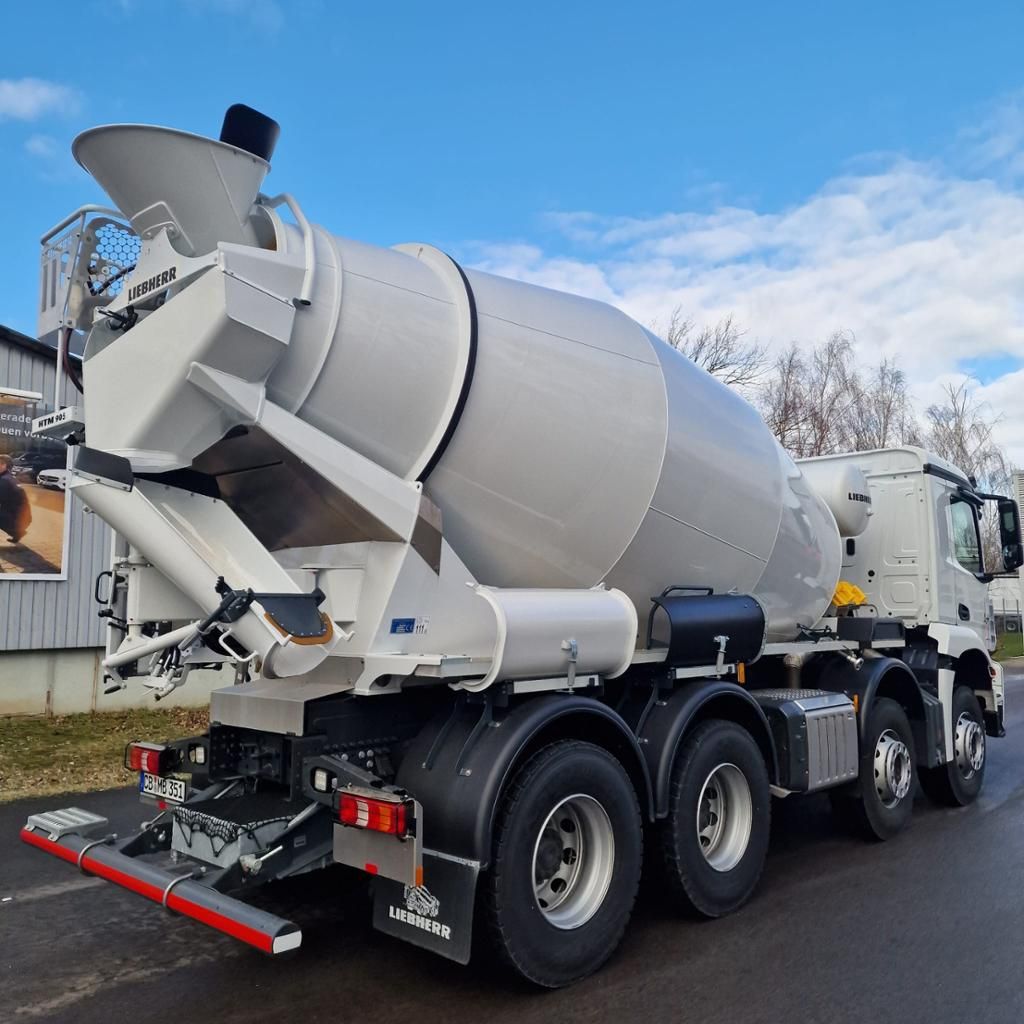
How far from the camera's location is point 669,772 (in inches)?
192

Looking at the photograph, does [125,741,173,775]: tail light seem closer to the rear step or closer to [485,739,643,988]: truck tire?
the rear step

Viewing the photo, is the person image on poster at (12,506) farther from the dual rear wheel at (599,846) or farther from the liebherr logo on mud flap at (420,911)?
the dual rear wheel at (599,846)

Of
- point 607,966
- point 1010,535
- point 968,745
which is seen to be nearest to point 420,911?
point 607,966

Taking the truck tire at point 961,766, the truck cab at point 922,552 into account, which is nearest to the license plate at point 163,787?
the truck cab at point 922,552

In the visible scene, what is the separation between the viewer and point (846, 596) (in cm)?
776

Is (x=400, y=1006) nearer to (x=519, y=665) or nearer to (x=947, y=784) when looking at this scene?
(x=519, y=665)

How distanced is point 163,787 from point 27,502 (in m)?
8.14

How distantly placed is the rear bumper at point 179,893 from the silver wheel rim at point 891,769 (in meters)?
4.88

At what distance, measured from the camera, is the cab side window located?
8594 mm

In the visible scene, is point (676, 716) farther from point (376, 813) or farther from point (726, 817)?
point (376, 813)

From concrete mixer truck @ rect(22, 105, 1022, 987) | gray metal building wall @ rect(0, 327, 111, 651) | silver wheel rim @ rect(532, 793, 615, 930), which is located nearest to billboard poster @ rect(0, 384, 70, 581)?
gray metal building wall @ rect(0, 327, 111, 651)

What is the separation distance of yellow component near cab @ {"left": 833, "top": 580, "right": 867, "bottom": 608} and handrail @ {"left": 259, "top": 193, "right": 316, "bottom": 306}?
539 centimetres

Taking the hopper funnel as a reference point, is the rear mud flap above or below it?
below

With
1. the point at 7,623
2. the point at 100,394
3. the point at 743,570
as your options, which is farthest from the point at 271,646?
the point at 7,623
